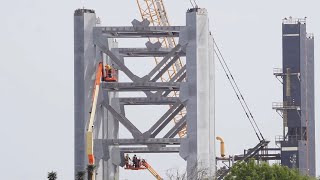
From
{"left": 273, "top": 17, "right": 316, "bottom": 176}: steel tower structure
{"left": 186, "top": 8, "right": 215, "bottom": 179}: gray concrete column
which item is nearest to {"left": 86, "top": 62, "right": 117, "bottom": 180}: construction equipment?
{"left": 186, "top": 8, "right": 215, "bottom": 179}: gray concrete column

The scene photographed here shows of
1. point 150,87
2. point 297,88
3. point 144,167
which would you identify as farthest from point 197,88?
point 297,88

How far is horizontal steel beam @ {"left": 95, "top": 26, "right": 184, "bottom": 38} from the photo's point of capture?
129625 mm

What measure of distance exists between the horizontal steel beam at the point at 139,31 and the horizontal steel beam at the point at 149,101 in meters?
5.81

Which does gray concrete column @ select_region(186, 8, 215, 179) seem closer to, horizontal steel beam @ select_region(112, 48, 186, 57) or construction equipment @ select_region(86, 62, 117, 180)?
construction equipment @ select_region(86, 62, 117, 180)

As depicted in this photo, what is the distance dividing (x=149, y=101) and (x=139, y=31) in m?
8.49

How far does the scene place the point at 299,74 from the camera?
179375 mm

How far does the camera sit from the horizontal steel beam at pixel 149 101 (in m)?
135

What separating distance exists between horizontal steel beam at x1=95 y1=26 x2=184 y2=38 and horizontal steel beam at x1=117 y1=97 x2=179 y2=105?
581cm

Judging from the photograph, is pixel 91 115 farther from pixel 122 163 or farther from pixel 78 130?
pixel 122 163

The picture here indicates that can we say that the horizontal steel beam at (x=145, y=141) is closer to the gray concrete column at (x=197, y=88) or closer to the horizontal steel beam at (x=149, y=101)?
the gray concrete column at (x=197, y=88)

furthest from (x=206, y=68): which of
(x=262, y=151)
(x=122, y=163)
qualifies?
(x=262, y=151)

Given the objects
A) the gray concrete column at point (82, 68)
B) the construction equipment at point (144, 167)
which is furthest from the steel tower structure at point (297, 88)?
the gray concrete column at point (82, 68)

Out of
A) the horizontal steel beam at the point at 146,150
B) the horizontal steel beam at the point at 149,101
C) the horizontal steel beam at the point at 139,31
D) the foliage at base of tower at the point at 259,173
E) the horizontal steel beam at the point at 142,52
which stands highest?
the horizontal steel beam at the point at 139,31

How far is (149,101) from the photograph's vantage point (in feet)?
445
